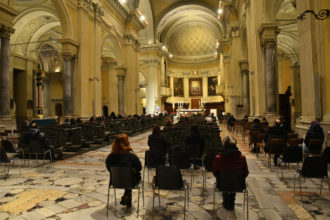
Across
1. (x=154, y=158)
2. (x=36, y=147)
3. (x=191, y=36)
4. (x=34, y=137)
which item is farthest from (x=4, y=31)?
(x=191, y=36)

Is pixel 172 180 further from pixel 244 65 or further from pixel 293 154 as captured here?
pixel 244 65

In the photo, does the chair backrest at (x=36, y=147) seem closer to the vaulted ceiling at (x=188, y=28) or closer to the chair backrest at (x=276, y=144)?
the chair backrest at (x=276, y=144)

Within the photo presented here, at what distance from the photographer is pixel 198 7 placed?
105ft

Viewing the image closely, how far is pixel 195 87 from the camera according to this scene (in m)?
41.5

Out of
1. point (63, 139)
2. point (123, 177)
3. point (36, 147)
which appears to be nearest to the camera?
point (123, 177)

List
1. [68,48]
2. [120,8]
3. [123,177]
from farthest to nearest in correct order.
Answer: [120,8], [68,48], [123,177]

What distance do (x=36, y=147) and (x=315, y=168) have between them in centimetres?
654

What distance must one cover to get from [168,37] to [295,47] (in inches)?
812

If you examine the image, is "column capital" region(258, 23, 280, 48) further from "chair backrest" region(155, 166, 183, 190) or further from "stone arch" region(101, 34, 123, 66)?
"stone arch" region(101, 34, 123, 66)

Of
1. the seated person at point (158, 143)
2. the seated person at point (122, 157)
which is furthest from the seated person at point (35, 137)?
the seated person at point (122, 157)

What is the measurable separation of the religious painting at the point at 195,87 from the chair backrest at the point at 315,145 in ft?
120

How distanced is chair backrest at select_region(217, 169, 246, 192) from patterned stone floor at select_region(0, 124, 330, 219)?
47 centimetres

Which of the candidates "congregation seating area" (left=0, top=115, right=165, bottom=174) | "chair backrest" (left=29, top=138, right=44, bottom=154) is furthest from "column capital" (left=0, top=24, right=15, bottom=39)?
"chair backrest" (left=29, top=138, right=44, bottom=154)

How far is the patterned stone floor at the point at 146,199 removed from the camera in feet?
10.7
